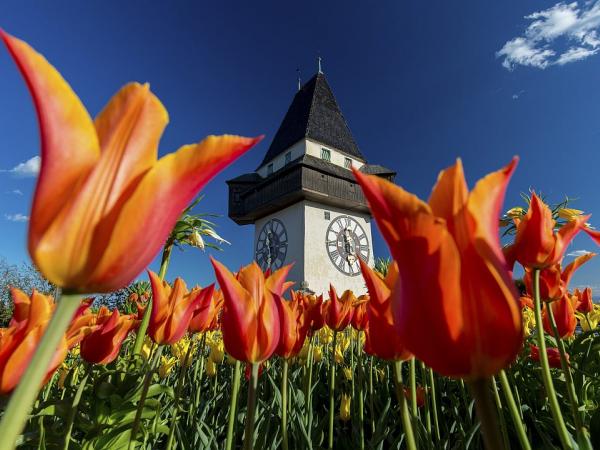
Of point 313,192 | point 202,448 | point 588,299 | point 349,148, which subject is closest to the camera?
point 202,448

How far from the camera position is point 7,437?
0.27 meters

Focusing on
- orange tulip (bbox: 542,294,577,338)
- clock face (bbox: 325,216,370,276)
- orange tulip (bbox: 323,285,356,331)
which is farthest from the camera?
clock face (bbox: 325,216,370,276)

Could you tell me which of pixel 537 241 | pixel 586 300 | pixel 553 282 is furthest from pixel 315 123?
pixel 537 241

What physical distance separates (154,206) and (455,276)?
1.25 ft

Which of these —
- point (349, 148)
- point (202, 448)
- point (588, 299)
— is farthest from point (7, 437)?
point (349, 148)

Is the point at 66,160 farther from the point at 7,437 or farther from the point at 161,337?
the point at 161,337

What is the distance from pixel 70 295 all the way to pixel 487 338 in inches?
19.0

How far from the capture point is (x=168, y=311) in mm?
1202

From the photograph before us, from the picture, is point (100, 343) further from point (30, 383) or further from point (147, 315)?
point (30, 383)

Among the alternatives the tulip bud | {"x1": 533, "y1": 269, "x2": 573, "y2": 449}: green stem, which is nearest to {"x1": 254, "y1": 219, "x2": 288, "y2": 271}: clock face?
the tulip bud

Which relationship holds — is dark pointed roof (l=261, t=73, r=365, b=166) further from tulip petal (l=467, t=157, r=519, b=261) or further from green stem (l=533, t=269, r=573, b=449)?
tulip petal (l=467, t=157, r=519, b=261)

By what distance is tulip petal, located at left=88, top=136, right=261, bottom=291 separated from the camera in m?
0.41

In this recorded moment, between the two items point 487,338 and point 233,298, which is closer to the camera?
point 487,338

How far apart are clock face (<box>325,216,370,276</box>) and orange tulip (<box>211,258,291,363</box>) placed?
62.4ft
